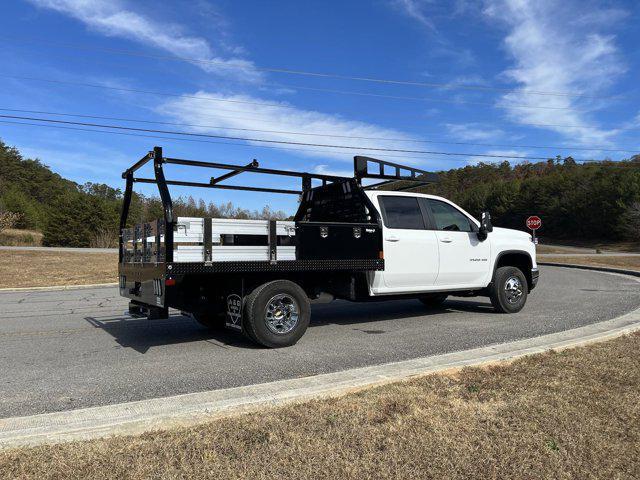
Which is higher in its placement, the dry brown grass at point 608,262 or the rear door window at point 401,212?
the rear door window at point 401,212

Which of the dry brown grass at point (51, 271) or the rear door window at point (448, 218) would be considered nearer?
the rear door window at point (448, 218)

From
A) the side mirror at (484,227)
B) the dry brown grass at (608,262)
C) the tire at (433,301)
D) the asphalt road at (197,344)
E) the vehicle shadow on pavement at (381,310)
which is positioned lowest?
the asphalt road at (197,344)

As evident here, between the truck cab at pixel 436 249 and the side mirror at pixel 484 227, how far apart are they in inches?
0.7

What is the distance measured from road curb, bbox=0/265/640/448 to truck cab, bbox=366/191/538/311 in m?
2.15

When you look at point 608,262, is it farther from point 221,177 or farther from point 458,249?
point 221,177

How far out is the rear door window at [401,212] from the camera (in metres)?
7.91

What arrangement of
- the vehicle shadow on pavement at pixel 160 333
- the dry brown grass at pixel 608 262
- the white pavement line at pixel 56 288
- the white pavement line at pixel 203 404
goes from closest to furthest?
1. the white pavement line at pixel 203 404
2. the vehicle shadow on pavement at pixel 160 333
3. the white pavement line at pixel 56 288
4. the dry brown grass at pixel 608 262

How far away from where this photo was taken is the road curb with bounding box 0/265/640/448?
352 cm

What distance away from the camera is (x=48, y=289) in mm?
15398

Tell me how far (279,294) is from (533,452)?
152 inches

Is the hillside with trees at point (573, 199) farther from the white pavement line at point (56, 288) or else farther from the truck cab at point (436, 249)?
the truck cab at point (436, 249)

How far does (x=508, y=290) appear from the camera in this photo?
30.5 ft

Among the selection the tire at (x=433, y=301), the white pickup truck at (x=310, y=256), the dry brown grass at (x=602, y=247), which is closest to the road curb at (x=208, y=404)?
the white pickup truck at (x=310, y=256)

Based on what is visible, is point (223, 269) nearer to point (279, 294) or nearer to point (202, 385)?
point (279, 294)
